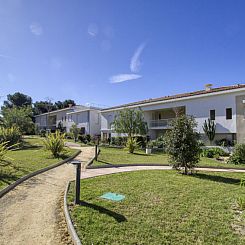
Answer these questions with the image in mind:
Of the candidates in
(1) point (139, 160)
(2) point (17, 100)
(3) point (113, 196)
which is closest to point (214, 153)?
(1) point (139, 160)

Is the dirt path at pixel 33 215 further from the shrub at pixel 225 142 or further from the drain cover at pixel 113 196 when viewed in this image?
the shrub at pixel 225 142

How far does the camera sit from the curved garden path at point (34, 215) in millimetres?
4371

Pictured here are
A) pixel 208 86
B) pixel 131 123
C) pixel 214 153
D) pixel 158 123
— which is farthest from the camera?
pixel 158 123

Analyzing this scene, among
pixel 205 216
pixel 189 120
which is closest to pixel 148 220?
pixel 205 216

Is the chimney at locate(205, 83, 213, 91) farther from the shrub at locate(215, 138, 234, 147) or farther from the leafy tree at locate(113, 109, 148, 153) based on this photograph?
the leafy tree at locate(113, 109, 148, 153)

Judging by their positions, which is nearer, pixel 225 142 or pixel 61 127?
pixel 225 142

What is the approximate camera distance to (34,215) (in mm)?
5477

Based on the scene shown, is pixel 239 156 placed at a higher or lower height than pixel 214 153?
higher

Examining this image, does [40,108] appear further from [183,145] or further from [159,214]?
[159,214]

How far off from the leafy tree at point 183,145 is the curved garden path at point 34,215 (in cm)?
600

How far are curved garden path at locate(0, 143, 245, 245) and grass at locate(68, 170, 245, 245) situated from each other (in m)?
0.45

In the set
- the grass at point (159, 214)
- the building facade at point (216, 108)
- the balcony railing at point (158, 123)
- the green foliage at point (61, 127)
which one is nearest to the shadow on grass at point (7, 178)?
the grass at point (159, 214)

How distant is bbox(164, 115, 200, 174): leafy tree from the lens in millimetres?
10609

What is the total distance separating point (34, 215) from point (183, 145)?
25.5 feet
